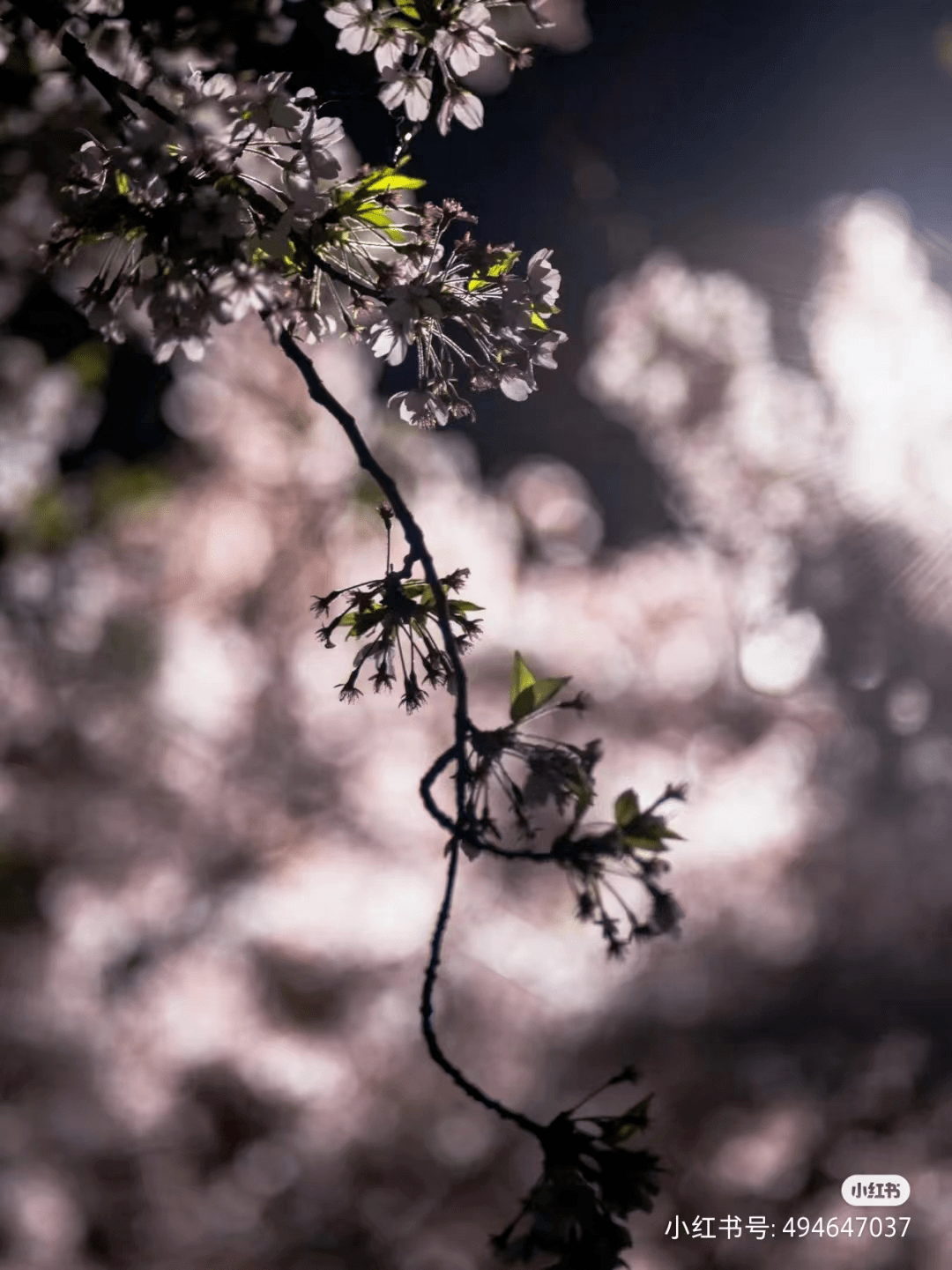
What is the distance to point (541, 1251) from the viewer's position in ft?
5.87

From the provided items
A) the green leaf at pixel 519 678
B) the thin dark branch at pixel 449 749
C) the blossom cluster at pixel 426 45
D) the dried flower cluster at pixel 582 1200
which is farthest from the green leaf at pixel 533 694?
the blossom cluster at pixel 426 45

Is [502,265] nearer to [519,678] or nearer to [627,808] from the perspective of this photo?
[519,678]

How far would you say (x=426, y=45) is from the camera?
6.54 ft

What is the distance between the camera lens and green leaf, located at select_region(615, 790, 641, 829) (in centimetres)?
187

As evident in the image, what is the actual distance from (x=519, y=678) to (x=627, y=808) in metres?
0.42

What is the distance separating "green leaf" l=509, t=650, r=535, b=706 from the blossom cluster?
1.29 metres

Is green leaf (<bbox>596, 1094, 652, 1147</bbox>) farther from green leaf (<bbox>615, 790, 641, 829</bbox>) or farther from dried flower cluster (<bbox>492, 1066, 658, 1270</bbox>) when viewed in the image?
green leaf (<bbox>615, 790, 641, 829</bbox>)

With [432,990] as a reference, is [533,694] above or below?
above

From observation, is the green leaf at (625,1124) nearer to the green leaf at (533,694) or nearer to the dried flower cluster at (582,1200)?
the dried flower cluster at (582,1200)

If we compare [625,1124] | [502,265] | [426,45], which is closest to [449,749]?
[625,1124]

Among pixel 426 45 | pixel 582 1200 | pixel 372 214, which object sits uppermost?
pixel 426 45

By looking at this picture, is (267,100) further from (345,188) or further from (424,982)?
(424,982)

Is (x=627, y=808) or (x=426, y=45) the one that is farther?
(x=426, y=45)

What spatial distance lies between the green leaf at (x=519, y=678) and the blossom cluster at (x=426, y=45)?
1.29m
